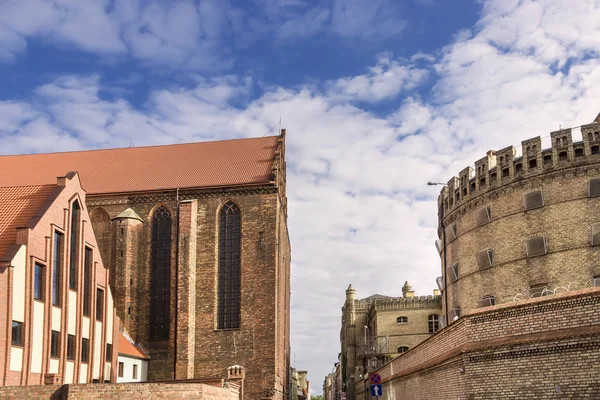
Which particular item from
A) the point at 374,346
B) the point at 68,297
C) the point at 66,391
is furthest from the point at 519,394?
the point at 374,346

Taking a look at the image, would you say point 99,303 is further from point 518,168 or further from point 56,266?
point 518,168

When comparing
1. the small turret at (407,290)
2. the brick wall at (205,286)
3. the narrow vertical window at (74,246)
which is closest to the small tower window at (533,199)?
the brick wall at (205,286)

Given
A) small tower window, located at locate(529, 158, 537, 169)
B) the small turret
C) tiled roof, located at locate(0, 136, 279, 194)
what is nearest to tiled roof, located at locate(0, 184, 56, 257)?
tiled roof, located at locate(0, 136, 279, 194)

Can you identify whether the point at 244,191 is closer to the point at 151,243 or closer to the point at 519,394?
the point at 151,243

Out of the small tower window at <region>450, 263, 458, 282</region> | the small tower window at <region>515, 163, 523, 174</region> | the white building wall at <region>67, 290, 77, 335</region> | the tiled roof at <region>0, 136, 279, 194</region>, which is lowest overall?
the white building wall at <region>67, 290, 77, 335</region>

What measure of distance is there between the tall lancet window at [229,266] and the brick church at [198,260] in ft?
0.21

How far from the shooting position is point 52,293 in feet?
96.6

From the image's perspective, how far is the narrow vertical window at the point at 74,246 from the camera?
31.5 m

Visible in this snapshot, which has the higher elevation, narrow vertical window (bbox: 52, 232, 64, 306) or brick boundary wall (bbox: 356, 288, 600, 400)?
narrow vertical window (bbox: 52, 232, 64, 306)

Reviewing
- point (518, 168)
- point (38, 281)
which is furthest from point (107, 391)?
point (518, 168)

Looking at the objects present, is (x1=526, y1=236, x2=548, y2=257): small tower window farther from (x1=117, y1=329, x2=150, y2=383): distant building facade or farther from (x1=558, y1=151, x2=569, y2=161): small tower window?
(x1=117, y1=329, x2=150, y2=383): distant building facade

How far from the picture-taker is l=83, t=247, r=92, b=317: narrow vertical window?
1287 inches

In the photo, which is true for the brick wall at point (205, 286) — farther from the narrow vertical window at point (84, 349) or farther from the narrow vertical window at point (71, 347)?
the narrow vertical window at point (71, 347)

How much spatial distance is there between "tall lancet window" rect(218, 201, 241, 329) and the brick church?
63 millimetres
